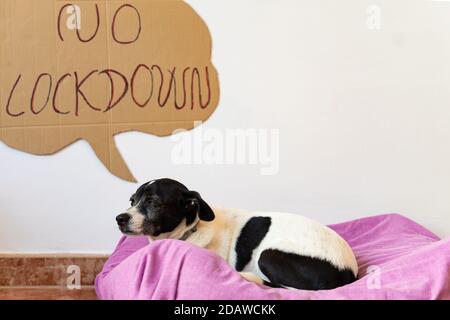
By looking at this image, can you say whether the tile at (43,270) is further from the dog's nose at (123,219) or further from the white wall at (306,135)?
the dog's nose at (123,219)

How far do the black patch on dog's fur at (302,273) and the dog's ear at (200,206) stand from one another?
0.28 metres

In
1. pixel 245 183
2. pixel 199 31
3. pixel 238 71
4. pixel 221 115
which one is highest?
pixel 199 31

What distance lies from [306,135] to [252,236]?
789 millimetres

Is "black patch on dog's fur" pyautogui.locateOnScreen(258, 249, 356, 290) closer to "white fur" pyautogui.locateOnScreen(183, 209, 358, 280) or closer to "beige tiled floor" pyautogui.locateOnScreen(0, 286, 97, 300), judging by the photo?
"white fur" pyautogui.locateOnScreen(183, 209, 358, 280)

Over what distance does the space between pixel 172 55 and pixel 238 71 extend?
0.34m

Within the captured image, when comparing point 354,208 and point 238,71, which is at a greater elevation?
point 238,71

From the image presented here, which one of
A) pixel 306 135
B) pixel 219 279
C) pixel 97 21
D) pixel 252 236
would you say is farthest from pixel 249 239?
pixel 97 21

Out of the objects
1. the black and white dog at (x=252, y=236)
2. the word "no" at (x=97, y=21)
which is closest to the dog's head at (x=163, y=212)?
the black and white dog at (x=252, y=236)

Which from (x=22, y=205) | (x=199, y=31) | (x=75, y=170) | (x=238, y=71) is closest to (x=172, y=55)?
(x=199, y=31)

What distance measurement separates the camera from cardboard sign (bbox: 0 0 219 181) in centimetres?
259

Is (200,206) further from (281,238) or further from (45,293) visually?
(45,293)

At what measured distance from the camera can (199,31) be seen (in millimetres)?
2588
